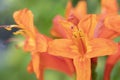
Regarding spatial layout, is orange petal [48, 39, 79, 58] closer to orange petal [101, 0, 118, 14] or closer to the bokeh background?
orange petal [101, 0, 118, 14]

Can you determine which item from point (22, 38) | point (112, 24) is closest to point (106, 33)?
point (112, 24)

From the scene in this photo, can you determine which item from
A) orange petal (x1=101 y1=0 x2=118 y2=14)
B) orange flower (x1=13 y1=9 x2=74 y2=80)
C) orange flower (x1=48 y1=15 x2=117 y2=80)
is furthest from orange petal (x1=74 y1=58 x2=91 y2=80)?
orange petal (x1=101 y1=0 x2=118 y2=14)

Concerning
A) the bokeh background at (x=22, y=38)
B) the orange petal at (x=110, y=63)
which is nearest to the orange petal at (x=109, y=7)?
the orange petal at (x=110, y=63)

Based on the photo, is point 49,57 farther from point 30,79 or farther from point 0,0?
point 0,0

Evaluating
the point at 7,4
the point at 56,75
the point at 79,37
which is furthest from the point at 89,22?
the point at 7,4

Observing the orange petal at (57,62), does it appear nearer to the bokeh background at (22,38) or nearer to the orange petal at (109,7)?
the orange petal at (109,7)

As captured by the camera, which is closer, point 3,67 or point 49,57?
point 49,57
